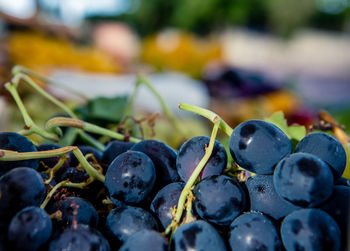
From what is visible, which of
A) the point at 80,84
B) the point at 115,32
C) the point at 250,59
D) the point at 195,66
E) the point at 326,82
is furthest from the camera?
the point at 250,59

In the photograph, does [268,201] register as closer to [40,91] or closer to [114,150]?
[114,150]

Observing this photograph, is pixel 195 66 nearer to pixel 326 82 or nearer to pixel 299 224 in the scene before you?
pixel 299 224

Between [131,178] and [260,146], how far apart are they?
148 millimetres

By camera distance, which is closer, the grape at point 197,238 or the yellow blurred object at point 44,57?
the grape at point 197,238

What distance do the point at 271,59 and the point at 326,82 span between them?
4.91 feet

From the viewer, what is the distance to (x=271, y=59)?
689 cm

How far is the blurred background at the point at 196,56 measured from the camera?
176 centimetres

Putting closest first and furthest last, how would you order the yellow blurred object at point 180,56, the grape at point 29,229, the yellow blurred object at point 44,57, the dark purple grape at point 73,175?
the grape at point 29,229 < the dark purple grape at point 73,175 < the yellow blurred object at point 44,57 < the yellow blurred object at point 180,56

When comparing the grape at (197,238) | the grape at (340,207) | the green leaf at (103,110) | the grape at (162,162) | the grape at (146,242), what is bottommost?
the green leaf at (103,110)

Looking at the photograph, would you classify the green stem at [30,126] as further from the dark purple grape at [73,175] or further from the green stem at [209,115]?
the green stem at [209,115]

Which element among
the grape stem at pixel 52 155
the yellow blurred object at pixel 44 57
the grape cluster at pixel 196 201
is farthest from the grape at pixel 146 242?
the yellow blurred object at pixel 44 57

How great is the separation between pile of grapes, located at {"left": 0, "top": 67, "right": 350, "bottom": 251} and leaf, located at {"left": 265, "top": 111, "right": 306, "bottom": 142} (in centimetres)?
12

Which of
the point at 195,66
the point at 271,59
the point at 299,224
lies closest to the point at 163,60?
the point at 195,66

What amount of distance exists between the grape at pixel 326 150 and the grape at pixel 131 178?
7.2 inches
